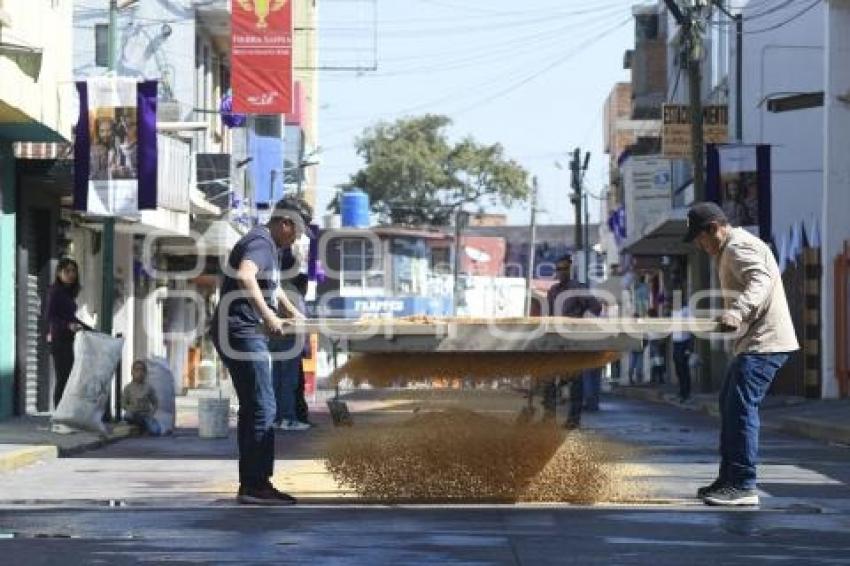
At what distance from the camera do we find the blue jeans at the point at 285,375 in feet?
70.1

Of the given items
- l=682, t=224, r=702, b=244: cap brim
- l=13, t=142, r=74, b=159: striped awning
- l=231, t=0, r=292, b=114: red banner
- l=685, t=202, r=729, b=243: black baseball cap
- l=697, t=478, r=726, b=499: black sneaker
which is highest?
l=231, t=0, r=292, b=114: red banner

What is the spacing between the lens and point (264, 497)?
11961 millimetres

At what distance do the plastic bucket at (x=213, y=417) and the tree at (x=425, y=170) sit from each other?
252 ft

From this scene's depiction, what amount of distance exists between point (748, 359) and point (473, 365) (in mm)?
1673

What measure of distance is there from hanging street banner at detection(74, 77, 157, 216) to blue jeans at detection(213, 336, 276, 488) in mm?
11119

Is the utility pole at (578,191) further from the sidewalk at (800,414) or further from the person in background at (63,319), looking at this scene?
the person in background at (63,319)

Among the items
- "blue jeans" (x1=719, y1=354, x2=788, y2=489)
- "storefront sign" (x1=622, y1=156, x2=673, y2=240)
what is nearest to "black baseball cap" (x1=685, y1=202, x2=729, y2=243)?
"blue jeans" (x1=719, y1=354, x2=788, y2=489)

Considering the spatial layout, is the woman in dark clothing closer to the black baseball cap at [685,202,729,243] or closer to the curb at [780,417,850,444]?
the curb at [780,417,850,444]

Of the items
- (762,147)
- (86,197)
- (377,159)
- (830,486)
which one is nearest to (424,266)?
(377,159)

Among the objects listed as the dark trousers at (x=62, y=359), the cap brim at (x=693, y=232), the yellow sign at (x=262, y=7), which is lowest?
the dark trousers at (x=62, y=359)

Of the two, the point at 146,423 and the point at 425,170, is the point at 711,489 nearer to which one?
the point at 146,423

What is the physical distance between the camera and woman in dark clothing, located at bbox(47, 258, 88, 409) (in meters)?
21.9

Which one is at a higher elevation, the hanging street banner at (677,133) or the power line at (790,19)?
the power line at (790,19)

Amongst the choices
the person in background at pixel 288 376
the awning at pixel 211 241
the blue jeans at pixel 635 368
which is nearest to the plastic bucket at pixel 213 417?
the person in background at pixel 288 376
